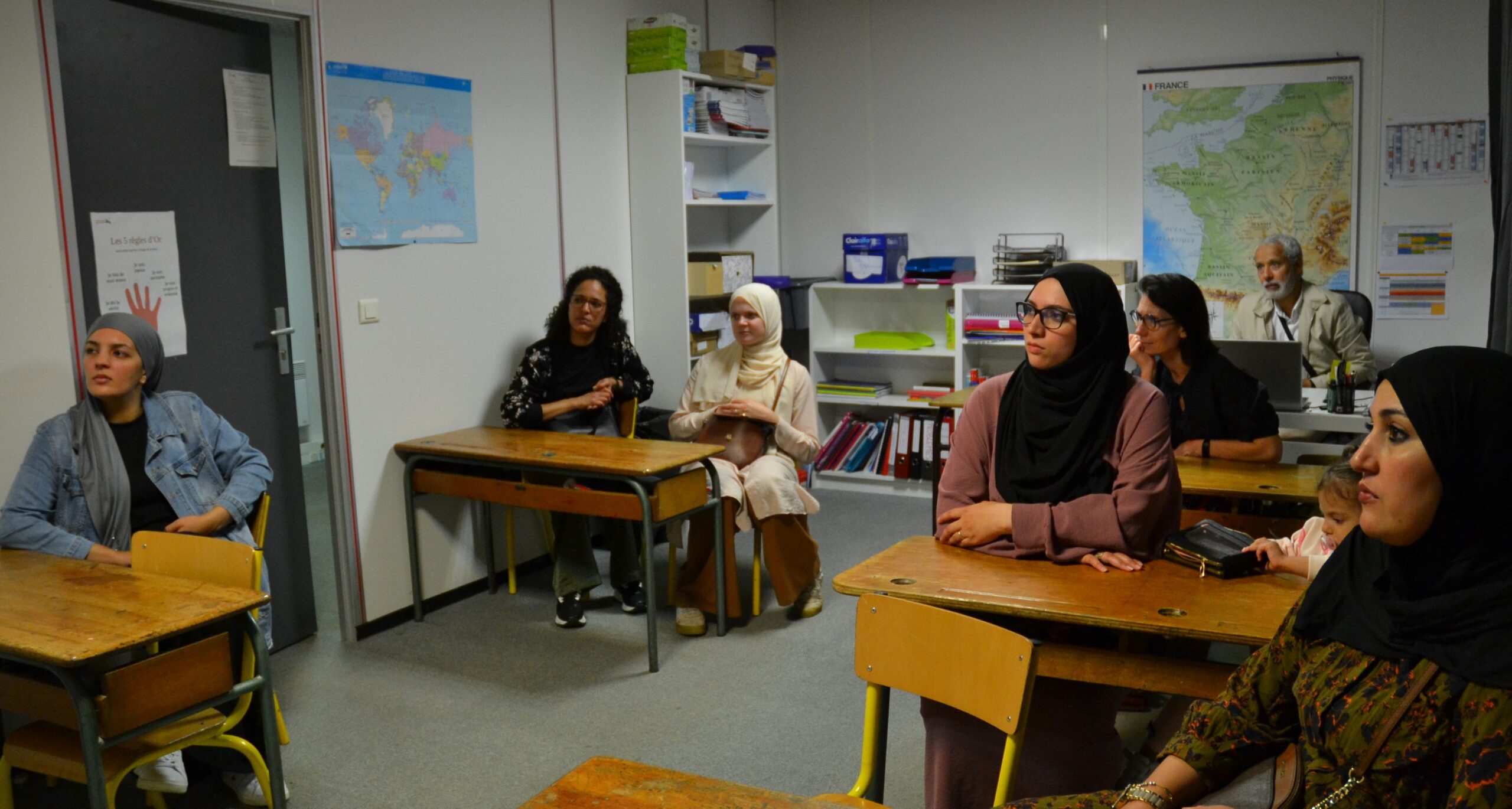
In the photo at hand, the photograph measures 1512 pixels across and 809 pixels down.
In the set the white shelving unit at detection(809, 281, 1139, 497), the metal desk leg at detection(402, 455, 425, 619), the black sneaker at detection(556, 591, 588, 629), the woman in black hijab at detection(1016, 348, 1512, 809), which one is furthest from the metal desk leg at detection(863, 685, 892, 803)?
the white shelving unit at detection(809, 281, 1139, 497)

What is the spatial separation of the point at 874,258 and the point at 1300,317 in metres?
2.09

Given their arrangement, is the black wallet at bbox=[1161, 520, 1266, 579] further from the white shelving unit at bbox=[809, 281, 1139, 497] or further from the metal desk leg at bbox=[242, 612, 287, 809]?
the white shelving unit at bbox=[809, 281, 1139, 497]

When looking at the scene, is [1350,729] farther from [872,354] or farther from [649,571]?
[872,354]

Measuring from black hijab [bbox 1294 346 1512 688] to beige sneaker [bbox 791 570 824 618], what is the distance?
2.82 m

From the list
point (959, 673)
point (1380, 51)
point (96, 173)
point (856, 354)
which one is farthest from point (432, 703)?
point (1380, 51)

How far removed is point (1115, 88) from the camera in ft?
18.8

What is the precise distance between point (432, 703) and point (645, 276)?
2.48 m

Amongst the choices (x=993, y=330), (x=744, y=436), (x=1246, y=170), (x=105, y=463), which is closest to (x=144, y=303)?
(x=105, y=463)

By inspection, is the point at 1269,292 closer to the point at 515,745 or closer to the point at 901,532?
the point at 901,532

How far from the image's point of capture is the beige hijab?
173 inches

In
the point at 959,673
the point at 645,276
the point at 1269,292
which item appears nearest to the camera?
the point at 959,673

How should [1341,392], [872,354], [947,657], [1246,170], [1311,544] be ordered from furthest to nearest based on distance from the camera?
[872,354] < [1246,170] < [1341,392] < [1311,544] < [947,657]

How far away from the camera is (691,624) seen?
4094 millimetres

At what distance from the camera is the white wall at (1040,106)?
202 inches
